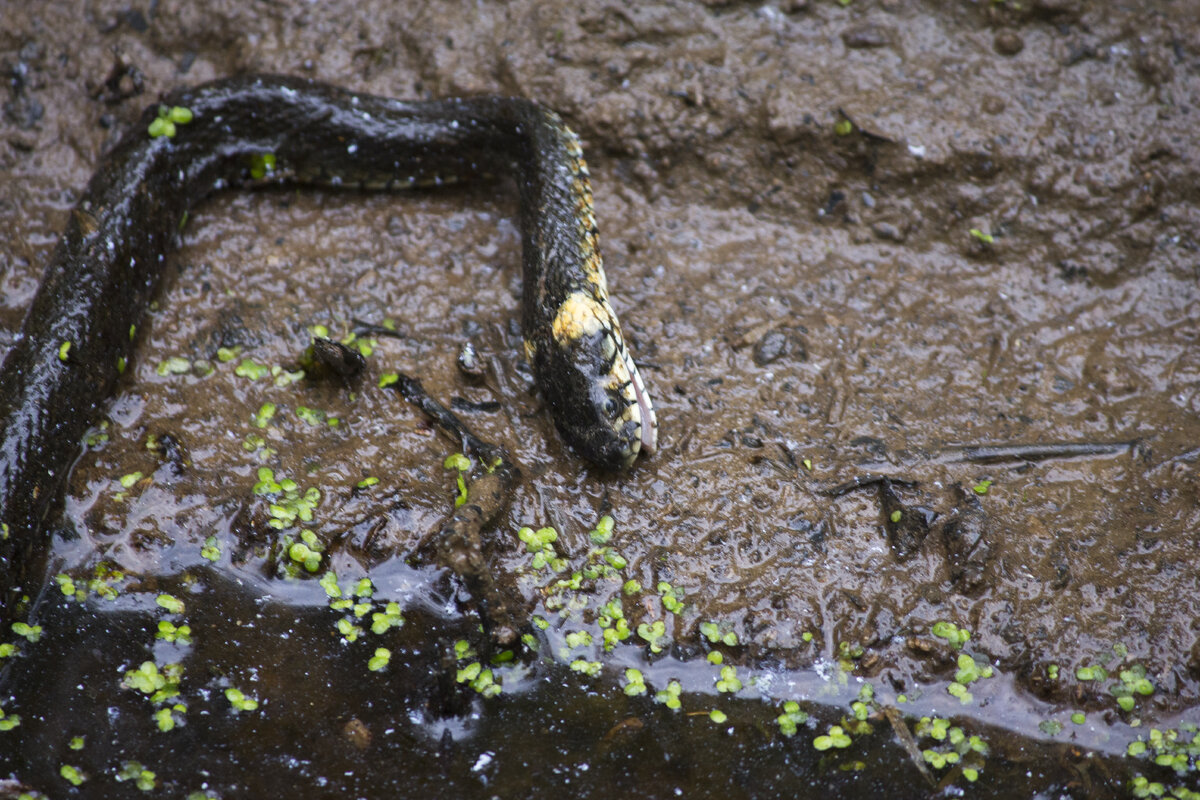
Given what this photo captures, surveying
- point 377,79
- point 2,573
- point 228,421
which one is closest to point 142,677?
point 2,573

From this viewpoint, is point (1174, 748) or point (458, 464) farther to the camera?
point (458, 464)

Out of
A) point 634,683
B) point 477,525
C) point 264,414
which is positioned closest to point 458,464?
point 477,525

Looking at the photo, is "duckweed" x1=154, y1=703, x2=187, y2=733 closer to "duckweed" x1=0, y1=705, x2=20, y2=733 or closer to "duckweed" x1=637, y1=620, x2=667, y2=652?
"duckweed" x1=0, y1=705, x2=20, y2=733

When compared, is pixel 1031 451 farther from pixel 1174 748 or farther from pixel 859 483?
pixel 1174 748

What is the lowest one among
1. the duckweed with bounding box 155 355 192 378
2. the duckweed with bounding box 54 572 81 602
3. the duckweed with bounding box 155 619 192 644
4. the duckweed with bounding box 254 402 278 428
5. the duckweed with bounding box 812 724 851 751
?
the duckweed with bounding box 812 724 851 751

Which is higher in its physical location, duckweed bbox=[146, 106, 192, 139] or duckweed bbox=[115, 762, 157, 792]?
duckweed bbox=[146, 106, 192, 139]

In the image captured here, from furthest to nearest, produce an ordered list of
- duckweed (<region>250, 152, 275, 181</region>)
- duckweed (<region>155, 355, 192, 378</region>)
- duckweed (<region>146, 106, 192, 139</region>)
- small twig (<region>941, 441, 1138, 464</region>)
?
duckweed (<region>250, 152, 275, 181</region>)
duckweed (<region>146, 106, 192, 139</region>)
duckweed (<region>155, 355, 192, 378</region>)
small twig (<region>941, 441, 1138, 464</region>)

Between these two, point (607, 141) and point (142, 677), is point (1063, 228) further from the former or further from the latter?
point (142, 677)

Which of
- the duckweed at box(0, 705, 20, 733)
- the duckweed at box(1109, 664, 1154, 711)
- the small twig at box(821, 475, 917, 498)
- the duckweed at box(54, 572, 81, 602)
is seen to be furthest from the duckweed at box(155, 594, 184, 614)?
the duckweed at box(1109, 664, 1154, 711)

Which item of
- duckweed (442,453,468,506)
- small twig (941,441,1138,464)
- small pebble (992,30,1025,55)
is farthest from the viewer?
small pebble (992,30,1025,55)
